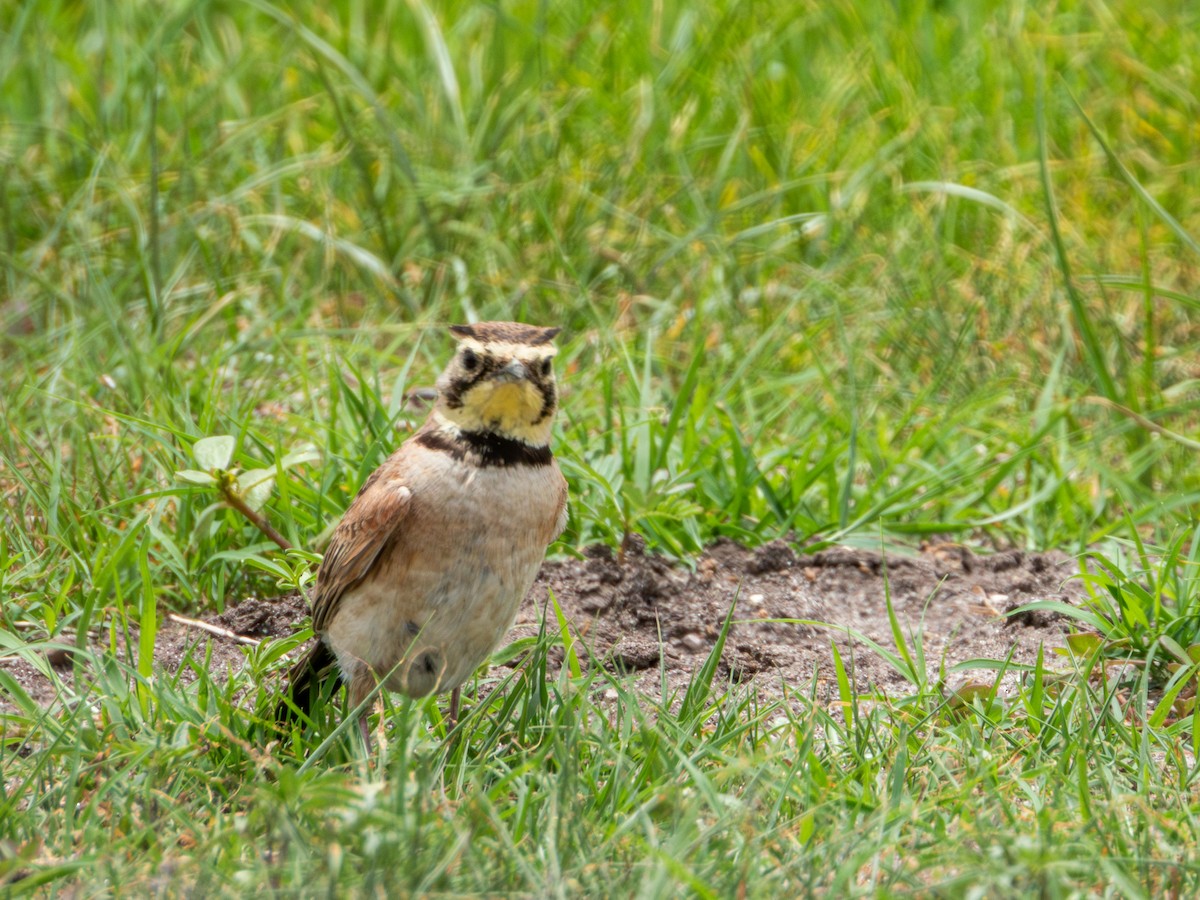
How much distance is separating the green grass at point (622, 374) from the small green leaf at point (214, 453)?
23 cm

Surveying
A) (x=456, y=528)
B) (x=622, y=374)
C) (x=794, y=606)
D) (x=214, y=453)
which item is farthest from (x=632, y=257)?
(x=456, y=528)

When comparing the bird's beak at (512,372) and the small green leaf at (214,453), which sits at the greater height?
the bird's beak at (512,372)

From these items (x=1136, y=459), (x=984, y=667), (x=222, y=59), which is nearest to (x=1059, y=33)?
(x=1136, y=459)

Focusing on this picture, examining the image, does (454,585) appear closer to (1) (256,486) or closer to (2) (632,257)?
(1) (256,486)

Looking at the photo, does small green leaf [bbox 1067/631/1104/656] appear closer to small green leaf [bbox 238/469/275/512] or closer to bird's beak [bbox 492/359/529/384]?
bird's beak [bbox 492/359/529/384]

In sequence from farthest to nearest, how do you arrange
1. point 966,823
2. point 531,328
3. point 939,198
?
point 939,198 → point 531,328 → point 966,823

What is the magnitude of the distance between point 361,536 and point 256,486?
28.4 inches

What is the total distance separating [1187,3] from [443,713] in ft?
21.9

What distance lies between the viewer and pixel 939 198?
7.18 meters

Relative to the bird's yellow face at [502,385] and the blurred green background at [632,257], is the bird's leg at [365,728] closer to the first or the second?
the bird's yellow face at [502,385]

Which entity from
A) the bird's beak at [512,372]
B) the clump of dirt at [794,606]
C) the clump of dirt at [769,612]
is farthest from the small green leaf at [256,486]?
the bird's beak at [512,372]

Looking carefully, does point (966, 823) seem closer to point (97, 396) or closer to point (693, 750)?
point (693, 750)

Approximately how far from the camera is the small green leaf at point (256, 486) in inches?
182

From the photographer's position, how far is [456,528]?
4.03 m
